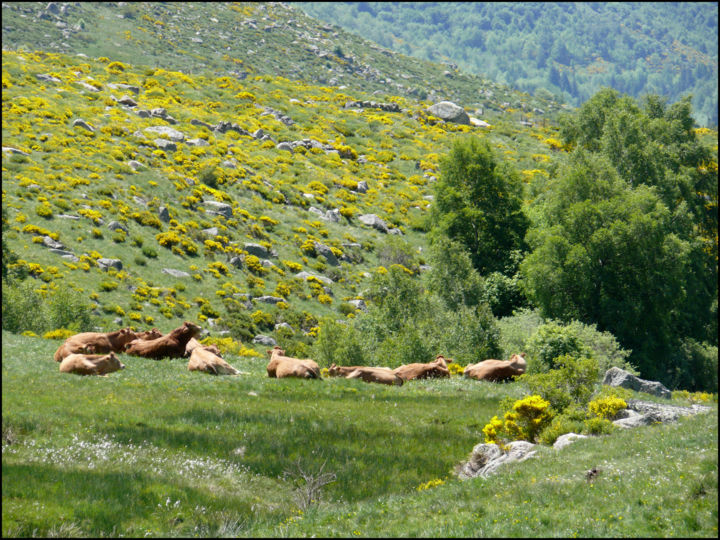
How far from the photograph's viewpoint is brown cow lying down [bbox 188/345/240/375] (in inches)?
881

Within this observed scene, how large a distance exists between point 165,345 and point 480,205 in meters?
37.0

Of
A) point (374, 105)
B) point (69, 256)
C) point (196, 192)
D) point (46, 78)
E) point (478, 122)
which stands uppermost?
point (478, 122)

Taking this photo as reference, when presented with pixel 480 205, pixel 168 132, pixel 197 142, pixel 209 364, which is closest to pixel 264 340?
pixel 209 364

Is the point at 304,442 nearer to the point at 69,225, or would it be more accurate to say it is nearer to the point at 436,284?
the point at 436,284

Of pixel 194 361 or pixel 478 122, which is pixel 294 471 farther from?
pixel 478 122

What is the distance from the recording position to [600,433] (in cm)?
1552

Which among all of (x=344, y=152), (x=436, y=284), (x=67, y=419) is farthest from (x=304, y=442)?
(x=344, y=152)

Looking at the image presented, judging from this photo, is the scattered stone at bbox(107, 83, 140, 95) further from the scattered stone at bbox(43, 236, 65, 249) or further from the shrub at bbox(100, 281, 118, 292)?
the shrub at bbox(100, 281, 118, 292)

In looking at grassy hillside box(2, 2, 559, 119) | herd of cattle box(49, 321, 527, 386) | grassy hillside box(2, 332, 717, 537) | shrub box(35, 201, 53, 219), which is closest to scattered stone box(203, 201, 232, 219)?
shrub box(35, 201, 53, 219)

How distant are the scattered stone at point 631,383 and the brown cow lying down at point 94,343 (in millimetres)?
21133

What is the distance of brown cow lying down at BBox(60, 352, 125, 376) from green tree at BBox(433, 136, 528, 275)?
119ft

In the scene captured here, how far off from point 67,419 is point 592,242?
118ft

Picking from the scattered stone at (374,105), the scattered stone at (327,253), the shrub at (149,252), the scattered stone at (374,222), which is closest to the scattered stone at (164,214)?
the shrub at (149,252)

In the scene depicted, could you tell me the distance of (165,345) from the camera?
2502cm
